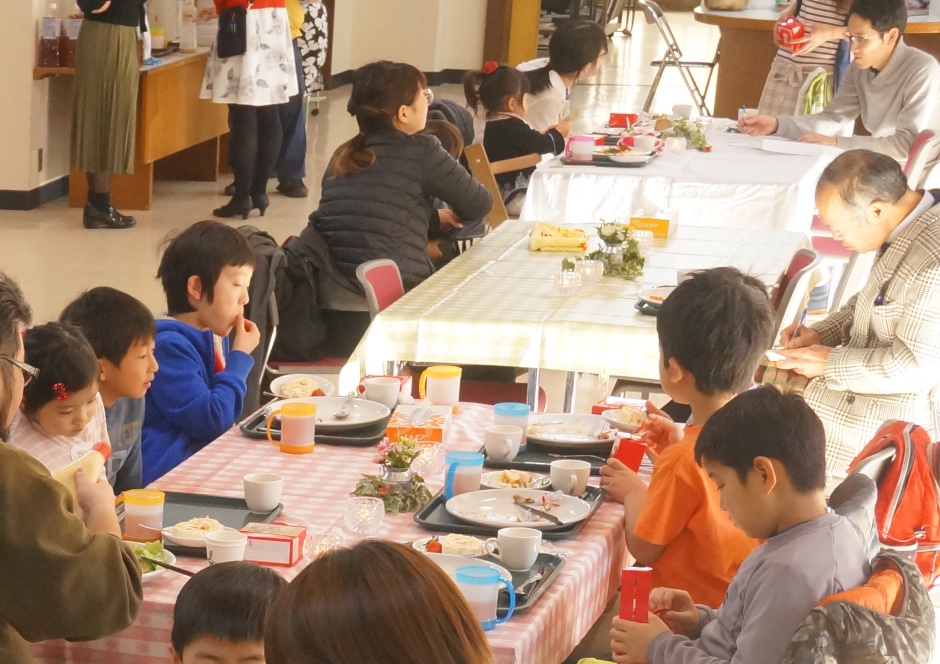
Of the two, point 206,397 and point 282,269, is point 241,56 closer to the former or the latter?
point 282,269

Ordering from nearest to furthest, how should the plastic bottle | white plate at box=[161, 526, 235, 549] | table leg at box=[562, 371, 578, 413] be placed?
white plate at box=[161, 526, 235, 549]
table leg at box=[562, 371, 578, 413]
the plastic bottle

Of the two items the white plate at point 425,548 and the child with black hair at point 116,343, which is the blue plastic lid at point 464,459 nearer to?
the white plate at point 425,548

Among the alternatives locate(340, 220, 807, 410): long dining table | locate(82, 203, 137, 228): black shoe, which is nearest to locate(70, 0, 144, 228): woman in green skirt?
locate(82, 203, 137, 228): black shoe

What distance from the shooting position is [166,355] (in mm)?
3035

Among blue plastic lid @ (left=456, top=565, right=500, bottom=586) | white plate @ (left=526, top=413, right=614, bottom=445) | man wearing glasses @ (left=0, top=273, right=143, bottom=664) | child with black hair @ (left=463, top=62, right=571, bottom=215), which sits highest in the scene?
child with black hair @ (left=463, top=62, right=571, bottom=215)

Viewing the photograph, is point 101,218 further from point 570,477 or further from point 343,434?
point 570,477

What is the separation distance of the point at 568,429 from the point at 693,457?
679mm

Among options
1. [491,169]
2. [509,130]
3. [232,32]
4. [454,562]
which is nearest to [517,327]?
[454,562]

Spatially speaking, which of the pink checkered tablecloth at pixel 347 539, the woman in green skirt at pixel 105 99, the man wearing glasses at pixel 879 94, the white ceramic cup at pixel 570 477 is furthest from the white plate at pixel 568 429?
the woman in green skirt at pixel 105 99

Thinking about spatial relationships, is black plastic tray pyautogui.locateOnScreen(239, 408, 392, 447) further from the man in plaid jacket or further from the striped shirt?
the striped shirt

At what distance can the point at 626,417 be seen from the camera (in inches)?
119

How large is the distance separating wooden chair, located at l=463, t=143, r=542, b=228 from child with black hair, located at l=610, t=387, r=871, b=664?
3.34 meters

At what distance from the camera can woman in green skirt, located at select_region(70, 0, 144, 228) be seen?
7.11 metres

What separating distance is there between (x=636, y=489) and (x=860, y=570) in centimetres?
67
